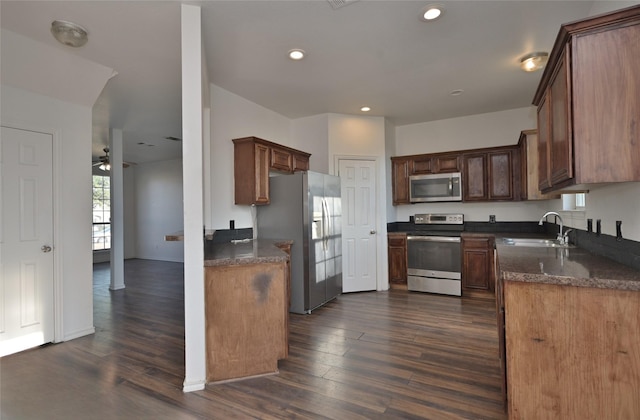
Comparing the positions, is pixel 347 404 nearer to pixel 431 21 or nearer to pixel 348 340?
pixel 348 340

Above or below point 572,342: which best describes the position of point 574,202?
above

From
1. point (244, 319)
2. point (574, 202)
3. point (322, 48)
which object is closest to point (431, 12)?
point (322, 48)

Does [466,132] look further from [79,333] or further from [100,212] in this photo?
[100,212]

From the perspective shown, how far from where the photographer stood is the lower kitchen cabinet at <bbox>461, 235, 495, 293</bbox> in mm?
4172

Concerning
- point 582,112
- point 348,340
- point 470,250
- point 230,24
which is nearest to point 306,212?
point 348,340

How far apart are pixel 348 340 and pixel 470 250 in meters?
2.38

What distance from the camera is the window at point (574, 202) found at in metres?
2.77

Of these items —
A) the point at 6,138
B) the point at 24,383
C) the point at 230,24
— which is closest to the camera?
the point at 24,383

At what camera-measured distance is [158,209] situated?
8.02m

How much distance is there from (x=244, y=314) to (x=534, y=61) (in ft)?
11.6

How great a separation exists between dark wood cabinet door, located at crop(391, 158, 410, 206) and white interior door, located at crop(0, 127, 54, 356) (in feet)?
14.3

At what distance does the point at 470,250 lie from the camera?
14.1 feet

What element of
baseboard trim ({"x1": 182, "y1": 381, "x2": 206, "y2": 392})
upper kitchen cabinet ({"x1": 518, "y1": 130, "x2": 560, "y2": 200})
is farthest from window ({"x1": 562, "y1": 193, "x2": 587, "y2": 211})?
baseboard trim ({"x1": 182, "y1": 381, "x2": 206, "y2": 392})

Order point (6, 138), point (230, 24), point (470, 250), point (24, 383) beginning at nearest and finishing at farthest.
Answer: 1. point (24, 383)
2. point (230, 24)
3. point (6, 138)
4. point (470, 250)
